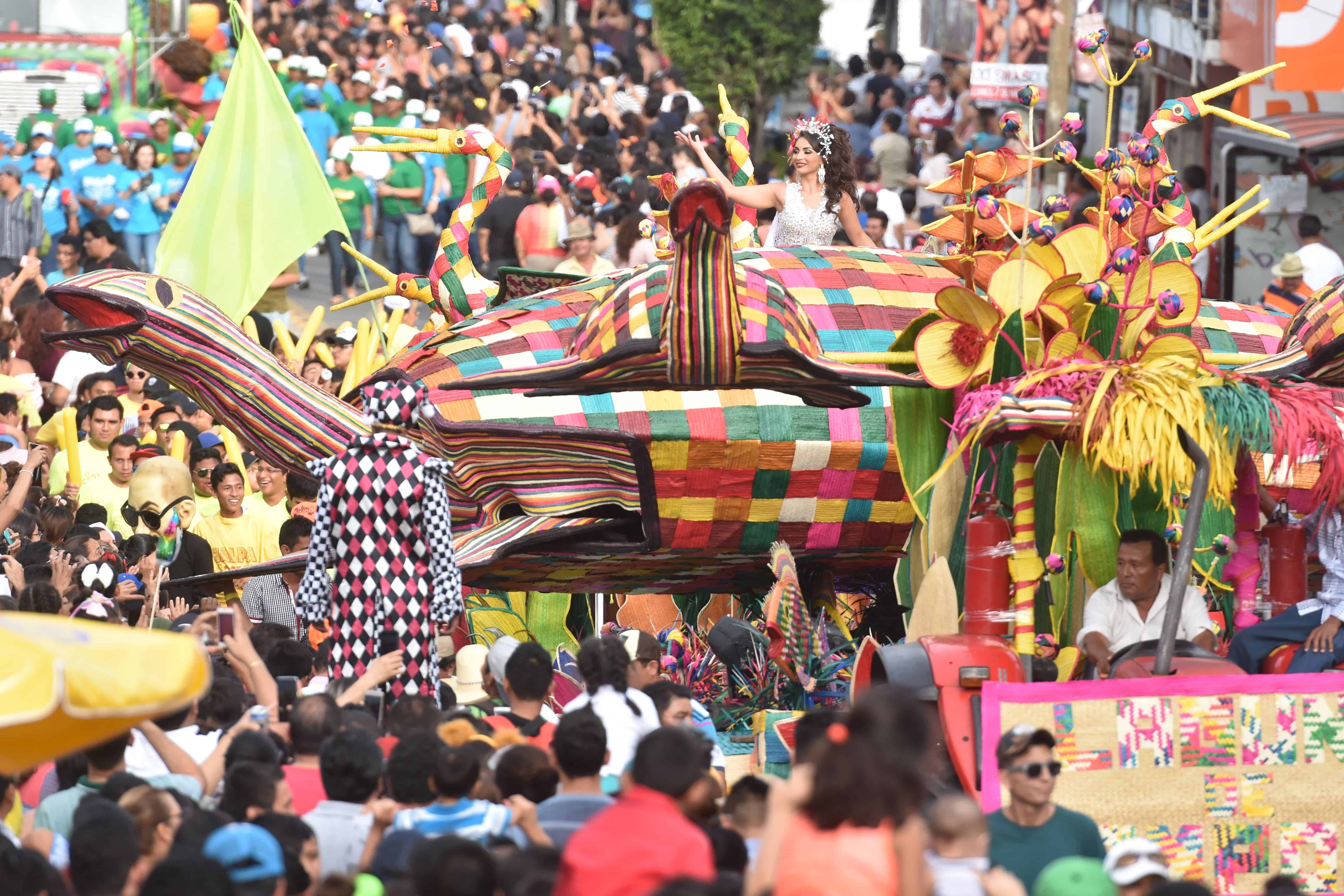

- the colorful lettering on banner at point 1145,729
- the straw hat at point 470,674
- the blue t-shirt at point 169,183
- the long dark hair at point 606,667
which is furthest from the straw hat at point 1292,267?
the long dark hair at point 606,667

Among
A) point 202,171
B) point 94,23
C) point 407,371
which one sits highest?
point 94,23

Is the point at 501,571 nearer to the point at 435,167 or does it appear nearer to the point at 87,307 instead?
the point at 87,307

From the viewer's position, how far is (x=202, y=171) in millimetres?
12883

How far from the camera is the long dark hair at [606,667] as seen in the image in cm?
636

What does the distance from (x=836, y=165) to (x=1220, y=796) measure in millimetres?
4362

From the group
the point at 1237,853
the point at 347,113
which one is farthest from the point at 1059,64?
the point at 1237,853

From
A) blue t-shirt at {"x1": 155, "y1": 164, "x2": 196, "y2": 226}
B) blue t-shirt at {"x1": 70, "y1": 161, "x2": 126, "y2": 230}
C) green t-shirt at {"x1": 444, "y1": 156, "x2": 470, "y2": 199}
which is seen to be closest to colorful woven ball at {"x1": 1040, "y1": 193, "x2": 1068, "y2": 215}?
green t-shirt at {"x1": 444, "y1": 156, "x2": 470, "y2": 199}

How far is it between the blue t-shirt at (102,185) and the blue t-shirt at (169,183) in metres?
0.29

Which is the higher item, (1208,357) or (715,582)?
(1208,357)

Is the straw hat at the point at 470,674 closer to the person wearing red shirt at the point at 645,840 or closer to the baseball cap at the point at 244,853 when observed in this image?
the baseball cap at the point at 244,853

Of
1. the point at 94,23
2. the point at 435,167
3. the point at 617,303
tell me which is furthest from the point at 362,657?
the point at 94,23

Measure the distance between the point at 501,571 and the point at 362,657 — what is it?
5.69 ft

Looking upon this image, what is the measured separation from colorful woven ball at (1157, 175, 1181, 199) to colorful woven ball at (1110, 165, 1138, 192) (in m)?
0.10

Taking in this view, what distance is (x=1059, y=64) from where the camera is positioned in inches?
603
